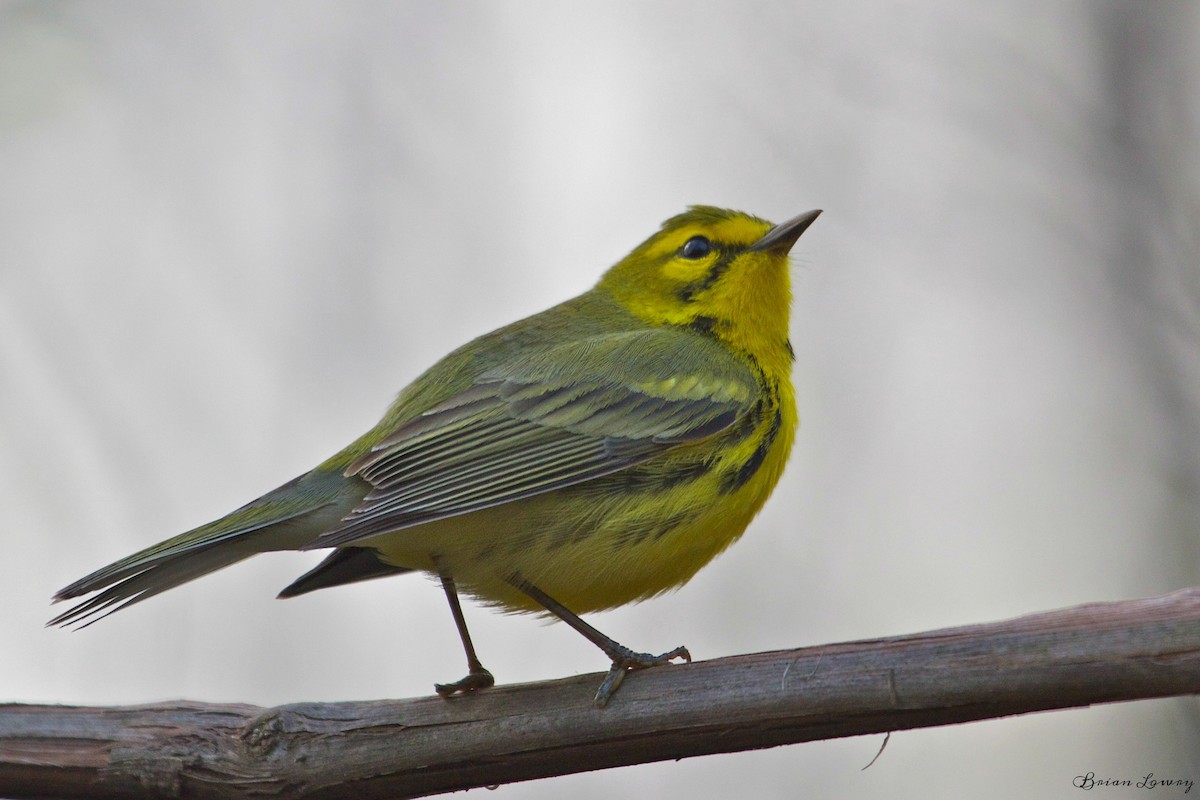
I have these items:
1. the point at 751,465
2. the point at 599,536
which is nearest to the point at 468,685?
the point at 599,536

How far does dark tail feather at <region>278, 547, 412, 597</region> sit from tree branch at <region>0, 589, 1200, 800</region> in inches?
27.2

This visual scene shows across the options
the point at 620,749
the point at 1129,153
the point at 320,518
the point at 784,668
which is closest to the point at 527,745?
the point at 620,749

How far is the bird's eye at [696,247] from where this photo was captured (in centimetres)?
529

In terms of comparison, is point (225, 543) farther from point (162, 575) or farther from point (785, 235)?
point (785, 235)

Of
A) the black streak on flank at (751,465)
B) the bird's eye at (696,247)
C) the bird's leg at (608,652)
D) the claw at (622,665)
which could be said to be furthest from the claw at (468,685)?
the bird's eye at (696,247)

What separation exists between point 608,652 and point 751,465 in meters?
0.89

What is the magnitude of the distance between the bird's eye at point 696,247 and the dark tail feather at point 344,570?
6.36ft

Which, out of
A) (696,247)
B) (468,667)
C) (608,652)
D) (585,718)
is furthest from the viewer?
(696,247)

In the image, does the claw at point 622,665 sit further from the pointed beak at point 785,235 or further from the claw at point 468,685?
the pointed beak at point 785,235

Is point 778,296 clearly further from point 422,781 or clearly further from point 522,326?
Answer: point 422,781

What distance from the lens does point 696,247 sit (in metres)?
5.32

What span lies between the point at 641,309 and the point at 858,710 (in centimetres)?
260

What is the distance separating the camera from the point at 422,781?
3.58 m

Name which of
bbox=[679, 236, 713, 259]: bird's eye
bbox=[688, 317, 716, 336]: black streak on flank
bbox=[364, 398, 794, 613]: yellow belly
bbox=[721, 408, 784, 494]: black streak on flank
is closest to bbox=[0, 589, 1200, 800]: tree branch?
bbox=[364, 398, 794, 613]: yellow belly
